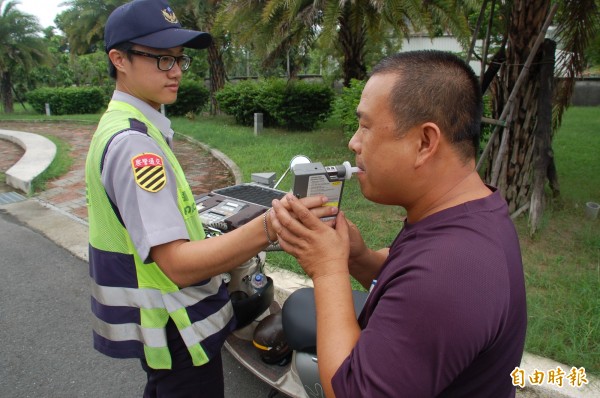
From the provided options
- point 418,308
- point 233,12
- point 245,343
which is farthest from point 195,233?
point 233,12

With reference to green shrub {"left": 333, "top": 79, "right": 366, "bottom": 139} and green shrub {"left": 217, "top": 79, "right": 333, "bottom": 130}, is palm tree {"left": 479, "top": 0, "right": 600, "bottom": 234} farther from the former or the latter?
green shrub {"left": 217, "top": 79, "right": 333, "bottom": 130}

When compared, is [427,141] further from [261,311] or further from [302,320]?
[261,311]

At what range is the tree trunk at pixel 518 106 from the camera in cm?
396

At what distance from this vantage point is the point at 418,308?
2.73ft

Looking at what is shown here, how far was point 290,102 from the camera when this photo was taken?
10820 millimetres

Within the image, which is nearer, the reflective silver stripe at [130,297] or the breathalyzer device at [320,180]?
the breathalyzer device at [320,180]

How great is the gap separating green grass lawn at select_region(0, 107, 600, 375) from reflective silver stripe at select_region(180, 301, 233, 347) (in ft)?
5.96

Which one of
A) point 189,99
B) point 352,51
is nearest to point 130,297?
point 352,51

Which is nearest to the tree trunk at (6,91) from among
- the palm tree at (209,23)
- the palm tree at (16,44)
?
the palm tree at (16,44)

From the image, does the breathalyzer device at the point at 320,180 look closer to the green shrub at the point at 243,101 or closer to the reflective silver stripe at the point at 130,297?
the reflective silver stripe at the point at 130,297

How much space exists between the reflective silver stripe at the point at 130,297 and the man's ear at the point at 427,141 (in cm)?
93

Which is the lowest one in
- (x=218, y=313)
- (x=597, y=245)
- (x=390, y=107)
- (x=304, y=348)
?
(x=597, y=245)

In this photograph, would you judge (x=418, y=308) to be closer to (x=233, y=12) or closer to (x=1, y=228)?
(x=1, y=228)

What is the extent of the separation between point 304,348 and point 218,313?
400mm
